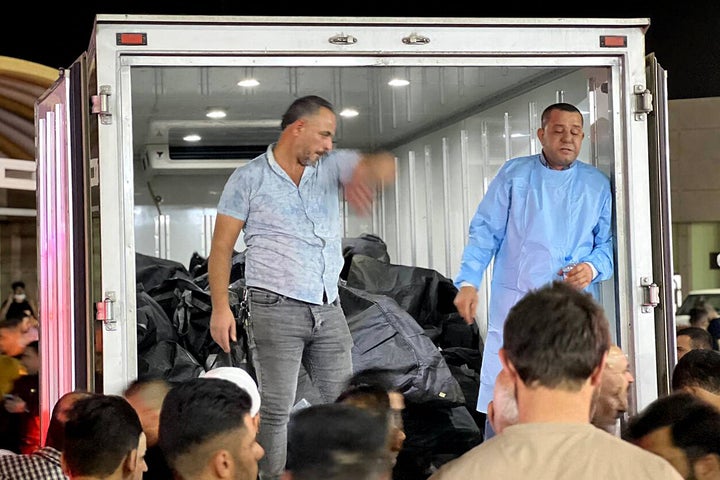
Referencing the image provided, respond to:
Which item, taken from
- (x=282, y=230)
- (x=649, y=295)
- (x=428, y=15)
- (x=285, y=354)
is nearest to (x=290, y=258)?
(x=282, y=230)

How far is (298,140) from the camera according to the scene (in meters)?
4.65

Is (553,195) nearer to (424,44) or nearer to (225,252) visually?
(424,44)

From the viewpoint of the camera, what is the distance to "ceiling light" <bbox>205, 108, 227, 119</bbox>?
19.1ft

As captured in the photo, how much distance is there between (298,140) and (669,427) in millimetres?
2285

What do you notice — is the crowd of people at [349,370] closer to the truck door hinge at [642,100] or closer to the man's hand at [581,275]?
the man's hand at [581,275]

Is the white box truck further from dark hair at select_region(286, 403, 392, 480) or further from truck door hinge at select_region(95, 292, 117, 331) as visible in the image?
dark hair at select_region(286, 403, 392, 480)

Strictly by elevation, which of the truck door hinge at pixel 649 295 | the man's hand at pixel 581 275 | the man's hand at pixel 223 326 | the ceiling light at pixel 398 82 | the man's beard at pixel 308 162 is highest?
the ceiling light at pixel 398 82

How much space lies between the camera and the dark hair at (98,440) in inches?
112

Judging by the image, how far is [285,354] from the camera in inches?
175

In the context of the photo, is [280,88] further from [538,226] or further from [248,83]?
[538,226]

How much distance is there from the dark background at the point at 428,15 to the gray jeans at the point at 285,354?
3144mm

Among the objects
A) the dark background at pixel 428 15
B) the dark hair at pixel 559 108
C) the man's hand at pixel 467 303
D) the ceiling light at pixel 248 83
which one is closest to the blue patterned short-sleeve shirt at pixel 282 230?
the man's hand at pixel 467 303

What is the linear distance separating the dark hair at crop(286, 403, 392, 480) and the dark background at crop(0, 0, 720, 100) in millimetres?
5209

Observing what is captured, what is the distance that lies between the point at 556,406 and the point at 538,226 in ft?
10.1
